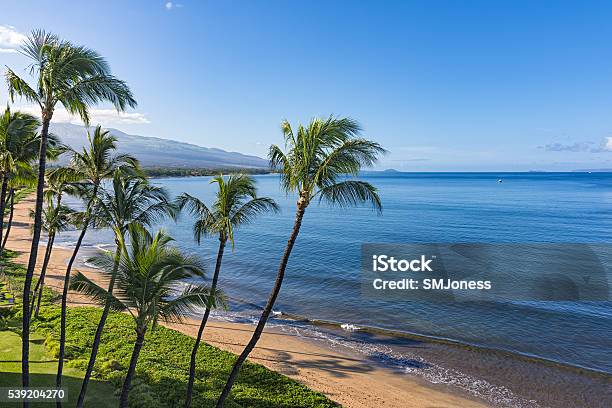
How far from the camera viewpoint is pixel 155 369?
58.2ft

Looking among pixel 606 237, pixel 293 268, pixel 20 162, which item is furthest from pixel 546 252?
pixel 20 162

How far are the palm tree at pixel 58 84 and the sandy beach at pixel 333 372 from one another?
961cm

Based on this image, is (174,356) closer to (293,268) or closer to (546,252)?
(293,268)

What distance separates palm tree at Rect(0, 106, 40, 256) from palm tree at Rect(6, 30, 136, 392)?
8.31 ft

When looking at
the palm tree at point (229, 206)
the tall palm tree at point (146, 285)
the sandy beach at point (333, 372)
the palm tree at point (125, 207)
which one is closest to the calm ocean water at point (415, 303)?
the palm tree at point (125, 207)

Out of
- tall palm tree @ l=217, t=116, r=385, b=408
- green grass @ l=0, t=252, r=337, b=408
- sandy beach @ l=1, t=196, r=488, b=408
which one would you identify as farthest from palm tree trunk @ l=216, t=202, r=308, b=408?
sandy beach @ l=1, t=196, r=488, b=408

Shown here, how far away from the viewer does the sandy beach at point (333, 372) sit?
17.7 metres

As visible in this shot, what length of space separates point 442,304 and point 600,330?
33.7 ft

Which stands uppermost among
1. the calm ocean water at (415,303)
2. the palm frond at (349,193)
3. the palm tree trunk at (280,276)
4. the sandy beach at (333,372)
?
the palm frond at (349,193)

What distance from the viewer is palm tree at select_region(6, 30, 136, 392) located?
33.0 ft

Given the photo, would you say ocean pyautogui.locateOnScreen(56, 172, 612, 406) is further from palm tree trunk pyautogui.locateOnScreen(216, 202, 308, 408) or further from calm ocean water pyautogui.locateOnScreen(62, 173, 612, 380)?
palm tree trunk pyautogui.locateOnScreen(216, 202, 308, 408)

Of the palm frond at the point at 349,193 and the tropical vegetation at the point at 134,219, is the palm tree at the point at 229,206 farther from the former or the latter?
the palm frond at the point at 349,193

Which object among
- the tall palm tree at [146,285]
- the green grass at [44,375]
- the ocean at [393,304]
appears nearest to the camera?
the tall palm tree at [146,285]

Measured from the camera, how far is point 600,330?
2612 cm
